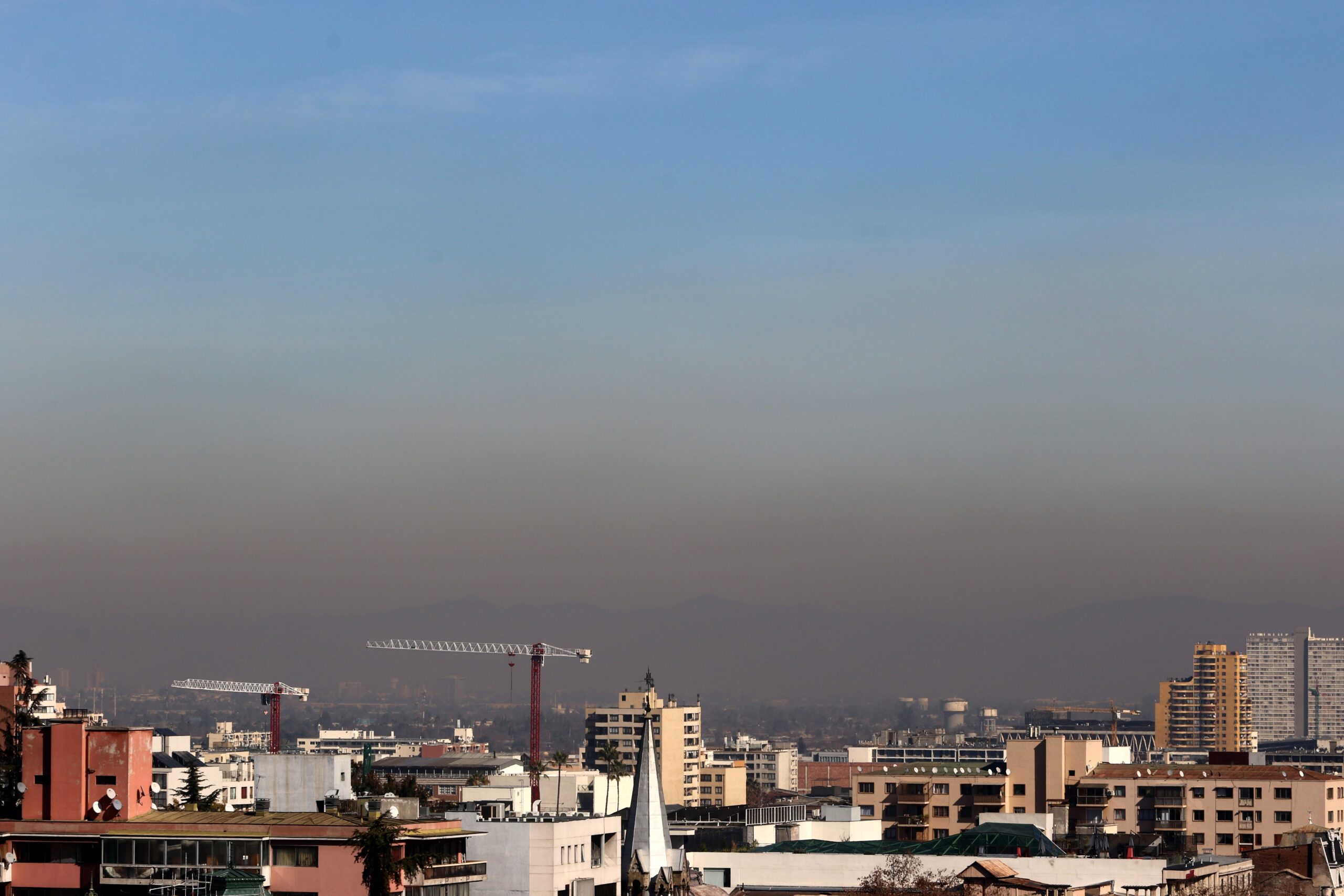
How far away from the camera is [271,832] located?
77.9 meters

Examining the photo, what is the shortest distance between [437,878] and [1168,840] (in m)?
91.0

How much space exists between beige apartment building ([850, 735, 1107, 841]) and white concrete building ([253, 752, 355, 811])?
294ft

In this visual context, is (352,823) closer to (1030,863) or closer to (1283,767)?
(1030,863)

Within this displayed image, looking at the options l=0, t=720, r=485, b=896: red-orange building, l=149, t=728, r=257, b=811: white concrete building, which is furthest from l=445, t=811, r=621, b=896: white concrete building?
l=149, t=728, r=257, b=811: white concrete building

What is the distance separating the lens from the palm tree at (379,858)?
75.6 metres

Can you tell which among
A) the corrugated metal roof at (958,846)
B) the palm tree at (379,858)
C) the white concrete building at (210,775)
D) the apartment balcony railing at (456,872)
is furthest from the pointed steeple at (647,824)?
the white concrete building at (210,775)

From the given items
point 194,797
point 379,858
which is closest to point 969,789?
point 194,797

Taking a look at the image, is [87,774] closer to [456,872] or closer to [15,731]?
[456,872]

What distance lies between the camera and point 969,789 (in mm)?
176625

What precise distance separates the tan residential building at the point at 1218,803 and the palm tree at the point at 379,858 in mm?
95432

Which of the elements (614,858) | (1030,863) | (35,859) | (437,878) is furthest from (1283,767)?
(35,859)

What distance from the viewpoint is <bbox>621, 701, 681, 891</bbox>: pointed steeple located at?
93.5 metres

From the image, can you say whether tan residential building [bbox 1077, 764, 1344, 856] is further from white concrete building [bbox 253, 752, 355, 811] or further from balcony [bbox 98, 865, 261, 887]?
balcony [bbox 98, 865, 261, 887]

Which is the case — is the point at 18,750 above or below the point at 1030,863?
above
